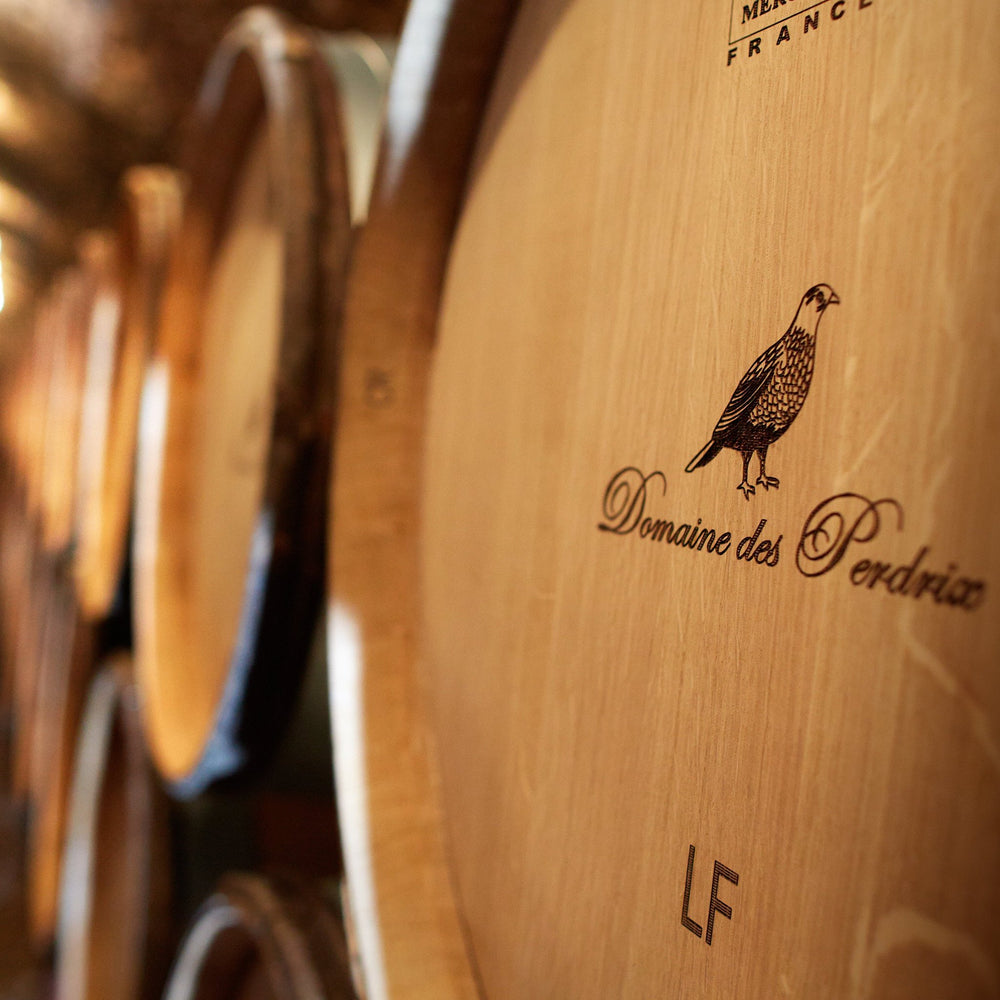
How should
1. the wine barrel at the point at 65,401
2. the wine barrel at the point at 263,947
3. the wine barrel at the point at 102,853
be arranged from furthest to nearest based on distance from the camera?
the wine barrel at the point at 65,401 < the wine barrel at the point at 102,853 < the wine barrel at the point at 263,947

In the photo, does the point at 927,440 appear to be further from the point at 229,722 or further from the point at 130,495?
the point at 130,495

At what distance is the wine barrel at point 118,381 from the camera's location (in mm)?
1708

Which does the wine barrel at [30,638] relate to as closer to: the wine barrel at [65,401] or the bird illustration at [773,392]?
the wine barrel at [65,401]

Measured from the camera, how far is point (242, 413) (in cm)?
107

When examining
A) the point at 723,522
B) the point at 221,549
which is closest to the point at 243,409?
the point at 221,549

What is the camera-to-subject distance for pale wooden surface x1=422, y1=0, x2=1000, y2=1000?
0.27 metres

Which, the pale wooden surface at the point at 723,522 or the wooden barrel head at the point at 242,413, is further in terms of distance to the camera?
the wooden barrel head at the point at 242,413

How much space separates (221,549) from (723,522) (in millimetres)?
845

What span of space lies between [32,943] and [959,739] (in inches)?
125

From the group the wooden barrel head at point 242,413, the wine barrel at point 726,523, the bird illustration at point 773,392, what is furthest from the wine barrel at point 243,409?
the bird illustration at point 773,392

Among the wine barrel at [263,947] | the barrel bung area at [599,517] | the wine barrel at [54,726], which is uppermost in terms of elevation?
the barrel bung area at [599,517]

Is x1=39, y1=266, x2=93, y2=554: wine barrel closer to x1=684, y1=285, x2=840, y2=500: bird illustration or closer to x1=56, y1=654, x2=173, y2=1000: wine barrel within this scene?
x1=56, y1=654, x2=173, y2=1000: wine barrel

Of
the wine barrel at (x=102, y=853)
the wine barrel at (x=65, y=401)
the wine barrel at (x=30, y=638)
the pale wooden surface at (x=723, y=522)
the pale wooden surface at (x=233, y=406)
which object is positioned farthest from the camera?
the wine barrel at (x=30, y=638)

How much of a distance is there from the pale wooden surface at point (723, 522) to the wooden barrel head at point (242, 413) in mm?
223
